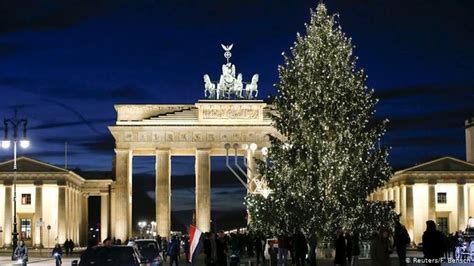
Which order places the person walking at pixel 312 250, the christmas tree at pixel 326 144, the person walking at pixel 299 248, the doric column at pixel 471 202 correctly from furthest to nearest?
the doric column at pixel 471 202
the christmas tree at pixel 326 144
the person walking at pixel 312 250
the person walking at pixel 299 248

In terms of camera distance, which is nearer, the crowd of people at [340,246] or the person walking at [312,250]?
the crowd of people at [340,246]

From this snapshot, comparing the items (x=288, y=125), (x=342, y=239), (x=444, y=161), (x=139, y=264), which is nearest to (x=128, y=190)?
(x=444, y=161)

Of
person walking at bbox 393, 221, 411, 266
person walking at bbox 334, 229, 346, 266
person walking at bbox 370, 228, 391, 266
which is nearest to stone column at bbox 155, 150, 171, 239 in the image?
person walking at bbox 393, 221, 411, 266

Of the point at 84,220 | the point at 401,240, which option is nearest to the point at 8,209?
the point at 84,220

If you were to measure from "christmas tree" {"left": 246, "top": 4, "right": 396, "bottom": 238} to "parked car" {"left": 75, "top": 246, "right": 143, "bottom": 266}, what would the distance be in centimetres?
2220

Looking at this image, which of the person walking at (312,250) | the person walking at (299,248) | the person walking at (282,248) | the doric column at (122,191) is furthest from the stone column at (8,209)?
the person walking at (299,248)

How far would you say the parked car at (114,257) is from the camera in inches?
973

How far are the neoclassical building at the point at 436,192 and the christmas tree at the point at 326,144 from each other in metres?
56.7

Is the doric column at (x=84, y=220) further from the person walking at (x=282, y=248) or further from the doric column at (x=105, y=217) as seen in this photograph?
the person walking at (x=282, y=248)

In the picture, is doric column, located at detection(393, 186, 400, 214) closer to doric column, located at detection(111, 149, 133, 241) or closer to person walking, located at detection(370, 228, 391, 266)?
doric column, located at detection(111, 149, 133, 241)

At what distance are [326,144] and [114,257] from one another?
78.0 feet

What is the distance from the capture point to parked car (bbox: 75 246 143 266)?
Result: 81.0 feet

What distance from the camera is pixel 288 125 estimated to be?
48.9 metres

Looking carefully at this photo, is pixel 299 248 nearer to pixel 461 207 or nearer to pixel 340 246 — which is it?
pixel 340 246
